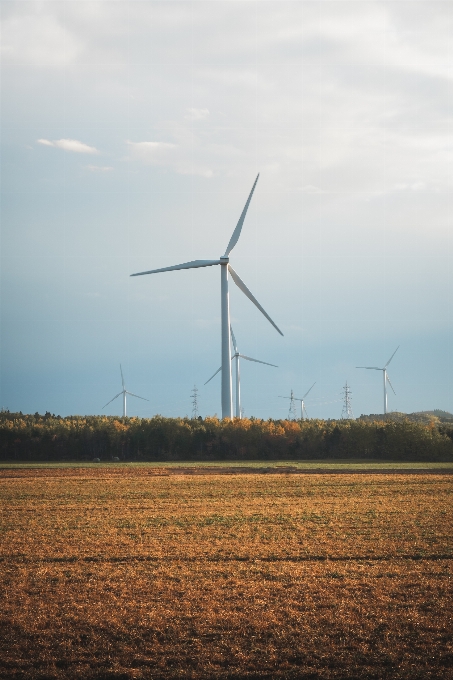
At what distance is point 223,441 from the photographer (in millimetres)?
132500

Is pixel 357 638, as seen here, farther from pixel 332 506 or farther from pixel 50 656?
pixel 332 506

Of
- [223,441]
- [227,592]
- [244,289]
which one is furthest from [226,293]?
[227,592]

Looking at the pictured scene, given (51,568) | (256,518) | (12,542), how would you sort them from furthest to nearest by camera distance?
1. (256,518)
2. (12,542)
3. (51,568)

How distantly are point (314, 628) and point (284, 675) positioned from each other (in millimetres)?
2819

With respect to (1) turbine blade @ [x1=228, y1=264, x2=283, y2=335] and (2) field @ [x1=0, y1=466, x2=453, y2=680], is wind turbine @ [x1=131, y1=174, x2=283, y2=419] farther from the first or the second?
(2) field @ [x1=0, y1=466, x2=453, y2=680]

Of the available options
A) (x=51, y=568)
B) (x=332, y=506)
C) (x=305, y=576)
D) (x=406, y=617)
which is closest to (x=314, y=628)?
(x=406, y=617)

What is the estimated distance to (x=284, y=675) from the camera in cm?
1388

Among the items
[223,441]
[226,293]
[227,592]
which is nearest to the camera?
[227,592]

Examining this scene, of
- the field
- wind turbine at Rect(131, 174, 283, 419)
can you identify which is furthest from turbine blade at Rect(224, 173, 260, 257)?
the field

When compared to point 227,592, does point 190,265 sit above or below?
above

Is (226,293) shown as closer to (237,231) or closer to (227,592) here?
(237,231)

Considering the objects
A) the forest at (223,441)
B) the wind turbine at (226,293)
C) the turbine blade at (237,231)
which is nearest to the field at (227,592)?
the wind turbine at (226,293)

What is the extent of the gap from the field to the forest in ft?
285

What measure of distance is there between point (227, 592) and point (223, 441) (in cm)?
11324
